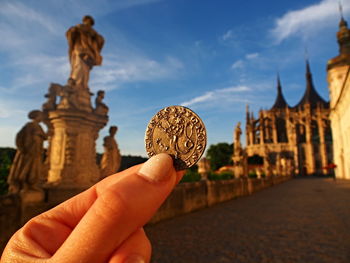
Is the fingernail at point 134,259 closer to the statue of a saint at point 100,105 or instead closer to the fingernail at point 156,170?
the fingernail at point 156,170

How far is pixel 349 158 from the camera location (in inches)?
1067

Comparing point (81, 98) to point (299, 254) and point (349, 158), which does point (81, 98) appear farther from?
point (349, 158)

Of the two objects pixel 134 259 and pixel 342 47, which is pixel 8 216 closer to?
pixel 134 259

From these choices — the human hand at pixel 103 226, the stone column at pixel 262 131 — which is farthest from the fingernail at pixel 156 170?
the stone column at pixel 262 131

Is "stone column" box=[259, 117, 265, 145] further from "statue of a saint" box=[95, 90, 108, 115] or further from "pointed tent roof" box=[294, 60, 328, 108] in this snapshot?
"statue of a saint" box=[95, 90, 108, 115]

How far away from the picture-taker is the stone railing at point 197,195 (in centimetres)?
642

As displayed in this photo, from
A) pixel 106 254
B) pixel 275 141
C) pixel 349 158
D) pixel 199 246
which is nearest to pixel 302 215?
pixel 199 246

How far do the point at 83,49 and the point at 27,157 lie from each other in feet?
18.2

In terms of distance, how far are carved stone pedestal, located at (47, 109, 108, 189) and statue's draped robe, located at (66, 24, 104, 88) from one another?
4.83ft

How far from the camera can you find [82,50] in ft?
29.0

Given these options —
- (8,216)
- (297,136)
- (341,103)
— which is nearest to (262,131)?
(297,136)

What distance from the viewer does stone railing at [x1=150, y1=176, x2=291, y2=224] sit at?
6.42 meters

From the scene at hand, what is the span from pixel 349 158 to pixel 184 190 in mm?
27800

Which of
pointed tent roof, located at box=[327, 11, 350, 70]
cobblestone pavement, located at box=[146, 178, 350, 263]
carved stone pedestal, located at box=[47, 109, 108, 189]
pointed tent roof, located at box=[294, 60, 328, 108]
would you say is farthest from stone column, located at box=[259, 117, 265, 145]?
carved stone pedestal, located at box=[47, 109, 108, 189]
